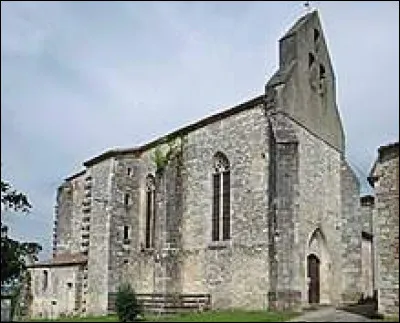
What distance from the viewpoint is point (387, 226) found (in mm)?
22094

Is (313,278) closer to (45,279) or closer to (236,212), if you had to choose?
(236,212)

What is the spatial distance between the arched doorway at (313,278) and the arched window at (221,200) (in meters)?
3.92

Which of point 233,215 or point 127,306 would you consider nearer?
point 127,306

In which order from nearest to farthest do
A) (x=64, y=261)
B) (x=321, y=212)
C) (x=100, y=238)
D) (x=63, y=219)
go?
(x=321, y=212) → (x=100, y=238) → (x=64, y=261) → (x=63, y=219)

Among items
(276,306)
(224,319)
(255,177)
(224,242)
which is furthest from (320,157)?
(224,319)

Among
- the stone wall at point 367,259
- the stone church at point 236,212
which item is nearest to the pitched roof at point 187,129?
the stone church at point 236,212

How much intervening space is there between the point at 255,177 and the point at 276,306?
590 cm

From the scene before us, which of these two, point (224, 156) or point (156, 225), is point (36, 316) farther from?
point (224, 156)

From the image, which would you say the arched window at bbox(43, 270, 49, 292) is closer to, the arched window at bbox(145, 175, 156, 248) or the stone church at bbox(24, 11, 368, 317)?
the stone church at bbox(24, 11, 368, 317)

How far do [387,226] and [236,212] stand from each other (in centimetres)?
943

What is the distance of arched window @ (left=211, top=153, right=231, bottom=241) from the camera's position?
31.1 metres

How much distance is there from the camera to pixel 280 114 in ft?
96.1

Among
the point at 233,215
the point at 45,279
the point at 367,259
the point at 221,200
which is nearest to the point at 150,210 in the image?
the point at 221,200

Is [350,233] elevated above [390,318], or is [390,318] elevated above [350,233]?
Answer: [350,233]
